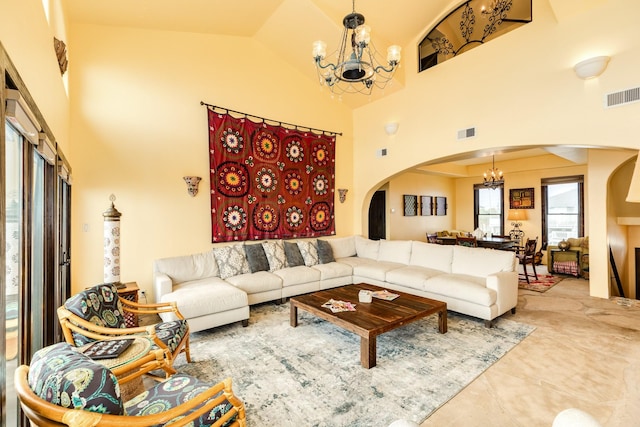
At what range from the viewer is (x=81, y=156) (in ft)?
12.2

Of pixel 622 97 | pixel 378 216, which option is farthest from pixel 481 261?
pixel 378 216

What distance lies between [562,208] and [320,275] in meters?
6.87

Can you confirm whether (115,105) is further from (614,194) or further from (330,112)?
(614,194)

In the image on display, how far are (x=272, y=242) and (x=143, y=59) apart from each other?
3.18 metres

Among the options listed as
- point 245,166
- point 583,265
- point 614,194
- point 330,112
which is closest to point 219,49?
point 245,166

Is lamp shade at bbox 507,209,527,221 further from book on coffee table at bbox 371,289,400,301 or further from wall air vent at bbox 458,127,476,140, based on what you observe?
book on coffee table at bbox 371,289,400,301

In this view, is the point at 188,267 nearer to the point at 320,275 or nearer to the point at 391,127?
the point at 320,275

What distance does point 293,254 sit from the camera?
4988 mm

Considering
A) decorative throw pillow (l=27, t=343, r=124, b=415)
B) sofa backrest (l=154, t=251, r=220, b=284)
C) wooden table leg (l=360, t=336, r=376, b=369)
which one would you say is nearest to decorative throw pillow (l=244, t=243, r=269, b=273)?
sofa backrest (l=154, t=251, r=220, b=284)

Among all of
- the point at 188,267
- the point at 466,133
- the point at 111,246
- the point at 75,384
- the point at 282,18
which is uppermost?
the point at 282,18

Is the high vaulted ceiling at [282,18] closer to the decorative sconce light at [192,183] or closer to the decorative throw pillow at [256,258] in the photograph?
the decorative sconce light at [192,183]

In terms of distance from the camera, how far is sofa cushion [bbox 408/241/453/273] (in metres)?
4.54

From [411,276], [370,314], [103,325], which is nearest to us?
[103,325]

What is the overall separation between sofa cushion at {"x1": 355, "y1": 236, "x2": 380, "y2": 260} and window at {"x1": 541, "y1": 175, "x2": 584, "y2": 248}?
496cm
